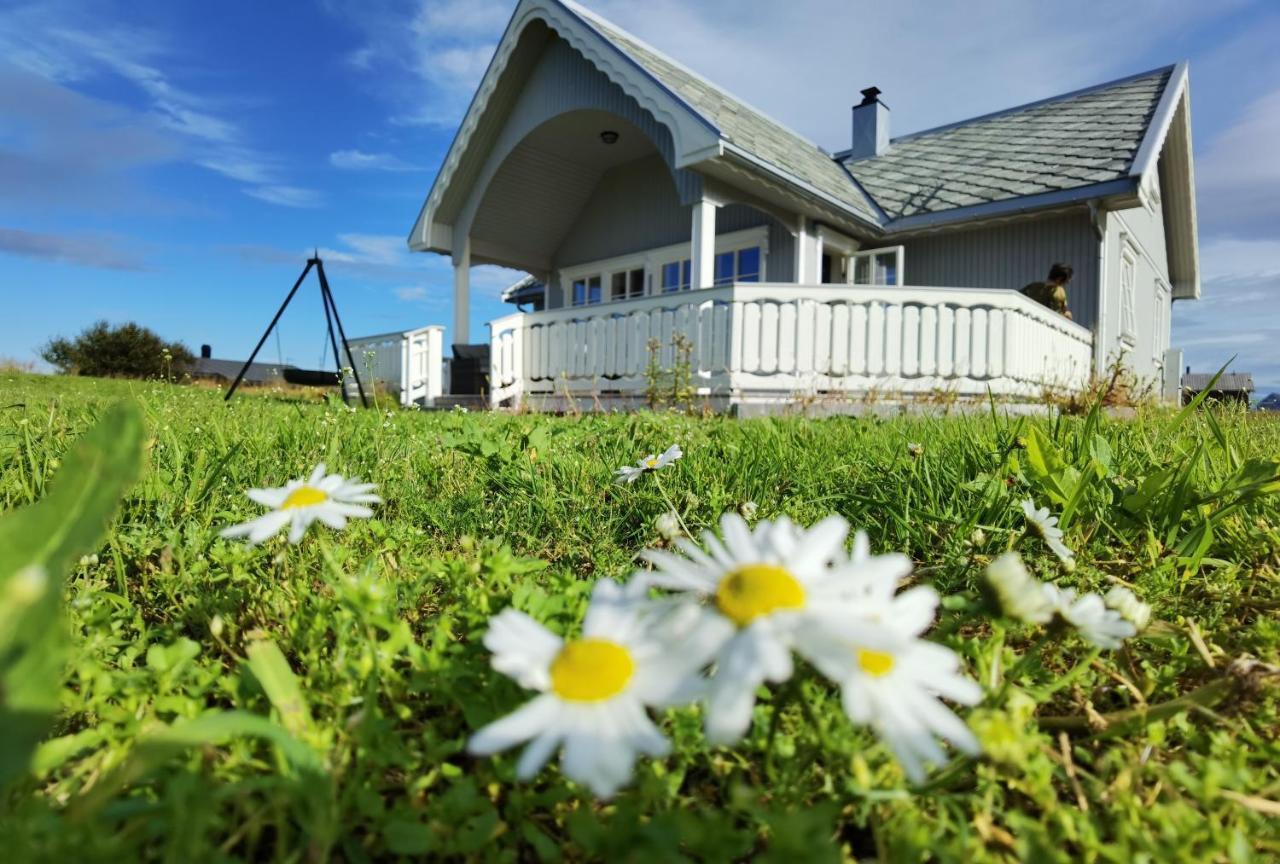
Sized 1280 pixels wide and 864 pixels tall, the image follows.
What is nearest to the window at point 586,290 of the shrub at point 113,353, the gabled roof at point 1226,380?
the shrub at point 113,353

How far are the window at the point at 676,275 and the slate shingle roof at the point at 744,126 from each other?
8.76ft

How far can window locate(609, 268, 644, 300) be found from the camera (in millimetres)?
14076

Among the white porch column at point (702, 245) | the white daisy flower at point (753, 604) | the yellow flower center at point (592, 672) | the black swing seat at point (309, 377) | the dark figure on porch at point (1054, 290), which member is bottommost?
the yellow flower center at point (592, 672)

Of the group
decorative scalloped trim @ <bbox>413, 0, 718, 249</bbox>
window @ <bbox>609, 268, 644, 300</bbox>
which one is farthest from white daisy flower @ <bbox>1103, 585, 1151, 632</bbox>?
window @ <bbox>609, 268, 644, 300</bbox>

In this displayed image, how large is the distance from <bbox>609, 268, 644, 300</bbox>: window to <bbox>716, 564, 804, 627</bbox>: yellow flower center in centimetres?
1358

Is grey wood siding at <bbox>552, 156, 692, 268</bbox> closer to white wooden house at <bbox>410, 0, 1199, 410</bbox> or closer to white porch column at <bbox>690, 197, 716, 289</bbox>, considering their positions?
white wooden house at <bbox>410, 0, 1199, 410</bbox>

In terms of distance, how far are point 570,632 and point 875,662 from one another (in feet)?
1.74

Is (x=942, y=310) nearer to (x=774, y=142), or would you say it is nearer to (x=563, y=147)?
(x=774, y=142)

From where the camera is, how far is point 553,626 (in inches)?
39.9

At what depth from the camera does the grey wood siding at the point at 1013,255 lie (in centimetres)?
1096

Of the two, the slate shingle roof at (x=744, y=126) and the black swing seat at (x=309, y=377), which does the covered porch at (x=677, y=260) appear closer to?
the slate shingle roof at (x=744, y=126)

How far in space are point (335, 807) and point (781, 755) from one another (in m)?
0.51

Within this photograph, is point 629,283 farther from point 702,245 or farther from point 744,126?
point 702,245

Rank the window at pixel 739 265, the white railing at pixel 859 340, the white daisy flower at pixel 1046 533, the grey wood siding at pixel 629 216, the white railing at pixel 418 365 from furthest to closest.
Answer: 1. the grey wood siding at pixel 629 216
2. the window at pixel 739 265
3. the white railing at pixel 418 365
4. the white railing at pixel 859 340
5. the white daisy flower at pixel 1046 533
